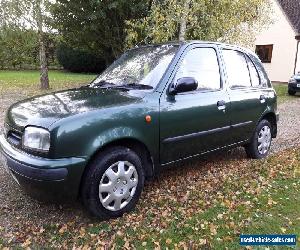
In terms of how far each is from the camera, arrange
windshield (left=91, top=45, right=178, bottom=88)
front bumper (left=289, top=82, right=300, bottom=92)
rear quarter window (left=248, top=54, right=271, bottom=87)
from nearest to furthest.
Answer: windshield (left=91, top=45, right=178, bottom=88), rear quarter window (left=248, top=54, right=271, bottom=87), front bumper (left=289, top=82, right=300, bottom=92)

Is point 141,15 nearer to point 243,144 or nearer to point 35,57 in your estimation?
point 243,144

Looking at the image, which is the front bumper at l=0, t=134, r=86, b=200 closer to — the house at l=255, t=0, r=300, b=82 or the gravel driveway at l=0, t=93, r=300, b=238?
the gravel driveway at l=0, t=93, r=300, b=238

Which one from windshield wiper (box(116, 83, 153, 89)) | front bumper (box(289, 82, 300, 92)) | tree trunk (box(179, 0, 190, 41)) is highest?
tree trunk (box(179, 0, 190, 41))

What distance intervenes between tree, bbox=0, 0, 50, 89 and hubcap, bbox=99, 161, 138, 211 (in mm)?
12702

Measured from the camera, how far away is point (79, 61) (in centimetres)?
2914

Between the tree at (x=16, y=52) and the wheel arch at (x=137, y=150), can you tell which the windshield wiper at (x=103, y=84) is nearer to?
the wheel arch at (x=137, y=150)

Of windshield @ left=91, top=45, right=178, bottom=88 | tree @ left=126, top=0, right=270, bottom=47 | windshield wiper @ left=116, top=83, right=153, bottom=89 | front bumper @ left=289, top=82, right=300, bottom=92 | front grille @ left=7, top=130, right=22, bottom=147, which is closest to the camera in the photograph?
front grille @ left=7, top=130, right=22, bottom=147

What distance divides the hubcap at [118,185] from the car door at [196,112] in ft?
1.72

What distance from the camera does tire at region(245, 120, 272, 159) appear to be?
5932 mm

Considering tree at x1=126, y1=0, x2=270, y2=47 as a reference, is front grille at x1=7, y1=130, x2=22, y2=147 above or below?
below

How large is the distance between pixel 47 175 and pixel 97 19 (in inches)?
508

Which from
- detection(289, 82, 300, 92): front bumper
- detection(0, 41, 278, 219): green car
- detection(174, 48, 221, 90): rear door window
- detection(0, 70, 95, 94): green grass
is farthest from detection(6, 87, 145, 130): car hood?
detection(289, 82, 300, 92): front bumper

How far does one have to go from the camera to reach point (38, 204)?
13.8ft

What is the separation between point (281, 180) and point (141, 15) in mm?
11119
